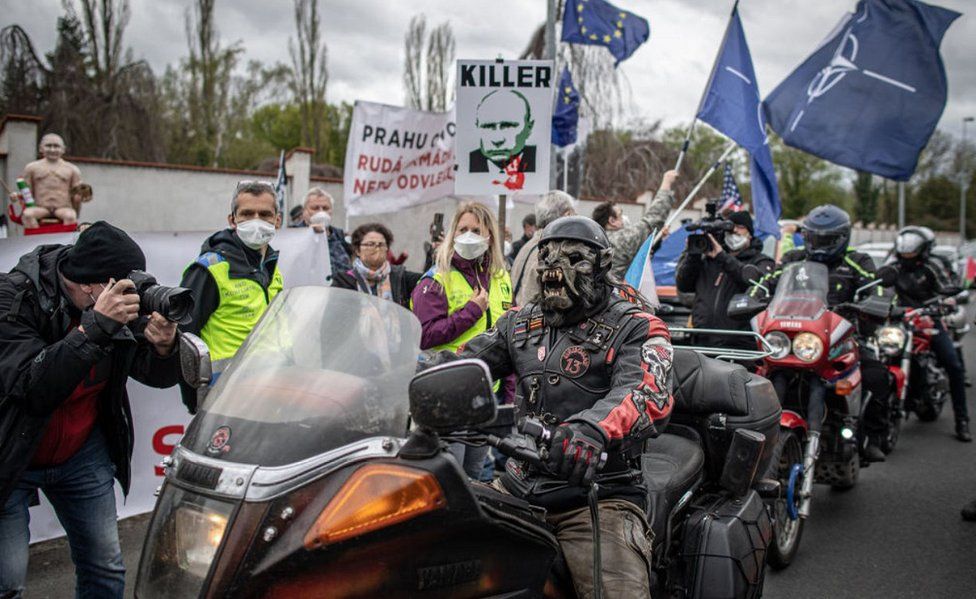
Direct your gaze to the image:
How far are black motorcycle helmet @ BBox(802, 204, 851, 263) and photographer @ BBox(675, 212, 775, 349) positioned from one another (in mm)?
540

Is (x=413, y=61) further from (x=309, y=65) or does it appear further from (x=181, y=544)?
(x=181, y=544)

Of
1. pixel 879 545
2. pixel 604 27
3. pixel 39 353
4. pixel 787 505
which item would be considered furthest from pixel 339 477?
pixel 604 27

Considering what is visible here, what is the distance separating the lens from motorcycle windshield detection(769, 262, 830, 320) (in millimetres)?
4812

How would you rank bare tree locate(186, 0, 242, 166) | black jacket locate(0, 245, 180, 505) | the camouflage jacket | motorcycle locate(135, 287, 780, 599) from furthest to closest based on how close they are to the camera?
bare tree locate(186, 0, 242, 166)
the camouflage jacket
black jacket locate(0, 245, 180, 505)
motorcycle locate(135, 287, 780, 599)

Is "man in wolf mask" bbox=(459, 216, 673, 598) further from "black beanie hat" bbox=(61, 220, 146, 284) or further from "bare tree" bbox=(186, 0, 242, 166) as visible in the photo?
"bare tree" bbox=(186, 0, 242, 166)

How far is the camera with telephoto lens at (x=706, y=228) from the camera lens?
582 cm

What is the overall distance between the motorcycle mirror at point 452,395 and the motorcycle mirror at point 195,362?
2.42 ft

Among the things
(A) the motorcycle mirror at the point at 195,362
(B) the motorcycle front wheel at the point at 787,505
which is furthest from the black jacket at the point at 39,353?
(B) the motorcycle front wheel at the point at 787,505

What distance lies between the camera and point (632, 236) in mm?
4816

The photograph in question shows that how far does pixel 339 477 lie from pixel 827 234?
15.0 feet

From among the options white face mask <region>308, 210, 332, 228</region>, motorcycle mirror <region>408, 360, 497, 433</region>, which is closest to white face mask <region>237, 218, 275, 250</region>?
white face mask <region>308, 210, 332, 228</region>

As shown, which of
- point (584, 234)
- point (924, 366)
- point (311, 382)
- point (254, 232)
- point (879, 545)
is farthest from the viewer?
point (924, 366)

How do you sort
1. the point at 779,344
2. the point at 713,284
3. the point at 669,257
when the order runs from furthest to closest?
the point at 669,257, the point at 713,284, the point at 779,344

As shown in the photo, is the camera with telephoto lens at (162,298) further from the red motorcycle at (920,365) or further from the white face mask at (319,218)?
the red motorcycle at (920,365)
